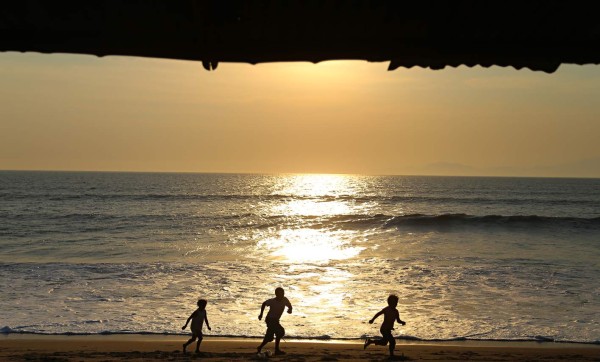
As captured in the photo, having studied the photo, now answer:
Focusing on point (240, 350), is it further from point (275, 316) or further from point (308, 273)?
point (308, 273)

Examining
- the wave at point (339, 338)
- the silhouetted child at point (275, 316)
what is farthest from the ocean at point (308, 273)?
the silhouetted child at point (275, 316)

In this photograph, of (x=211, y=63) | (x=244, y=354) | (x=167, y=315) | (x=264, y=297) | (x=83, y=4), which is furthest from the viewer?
(x=264, y=297)

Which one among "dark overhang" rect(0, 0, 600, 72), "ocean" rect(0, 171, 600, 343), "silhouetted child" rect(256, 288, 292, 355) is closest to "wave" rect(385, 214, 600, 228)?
"ocean" rect(0, 171, 600, 343)

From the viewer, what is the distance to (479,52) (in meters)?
3.95

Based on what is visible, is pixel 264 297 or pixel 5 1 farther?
pixel 264 297

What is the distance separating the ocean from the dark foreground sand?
669 millimetres

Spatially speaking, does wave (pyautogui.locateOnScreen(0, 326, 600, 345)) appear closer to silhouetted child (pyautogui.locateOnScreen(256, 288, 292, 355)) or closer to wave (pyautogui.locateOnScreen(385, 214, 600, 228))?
silhouetted child (pyautogui.locateOnScreen(256, 288, 292, 355))

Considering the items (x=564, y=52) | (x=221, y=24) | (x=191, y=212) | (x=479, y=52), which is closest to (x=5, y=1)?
(x=221, y=24)

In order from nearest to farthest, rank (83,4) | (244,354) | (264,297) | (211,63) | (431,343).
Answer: (83,4), (211,63), (244,354), (431,343), (264,297)

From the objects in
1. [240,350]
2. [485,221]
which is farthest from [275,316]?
[485,221]

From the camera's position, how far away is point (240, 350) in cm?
1180

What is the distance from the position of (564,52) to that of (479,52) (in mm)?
502

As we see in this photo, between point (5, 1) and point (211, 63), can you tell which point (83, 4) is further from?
point (211, 63)

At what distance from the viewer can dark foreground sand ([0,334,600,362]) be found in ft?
36.6
